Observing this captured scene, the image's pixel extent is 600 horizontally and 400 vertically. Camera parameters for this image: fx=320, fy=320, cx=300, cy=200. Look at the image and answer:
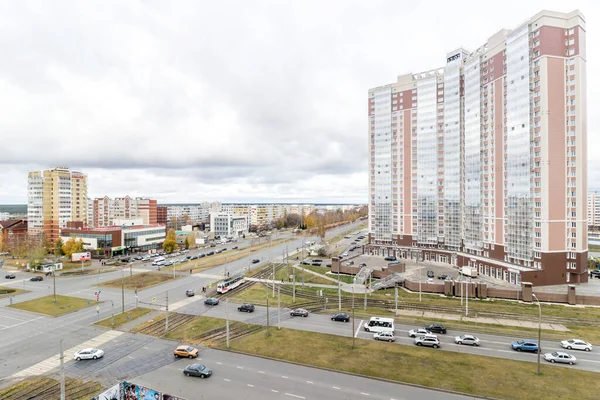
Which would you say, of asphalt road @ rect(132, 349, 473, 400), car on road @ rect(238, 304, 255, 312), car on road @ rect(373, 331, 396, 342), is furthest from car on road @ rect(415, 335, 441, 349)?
car on road @ rect(238, 304, 255, 312)

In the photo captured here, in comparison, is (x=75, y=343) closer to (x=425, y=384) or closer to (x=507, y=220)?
(x=425, y=384)

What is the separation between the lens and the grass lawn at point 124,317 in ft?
160

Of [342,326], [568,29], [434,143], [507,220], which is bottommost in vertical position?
[342,326]

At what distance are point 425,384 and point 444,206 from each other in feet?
229

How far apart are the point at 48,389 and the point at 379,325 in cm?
3858

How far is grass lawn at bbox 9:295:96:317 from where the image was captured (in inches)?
2183

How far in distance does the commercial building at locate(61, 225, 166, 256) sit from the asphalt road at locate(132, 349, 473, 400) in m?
93.7

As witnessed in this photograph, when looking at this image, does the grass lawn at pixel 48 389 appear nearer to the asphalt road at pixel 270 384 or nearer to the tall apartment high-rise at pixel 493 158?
the asphalt road at pixel 270 384

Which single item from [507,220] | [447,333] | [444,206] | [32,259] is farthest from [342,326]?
[32,259]

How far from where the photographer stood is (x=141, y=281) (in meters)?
76.4

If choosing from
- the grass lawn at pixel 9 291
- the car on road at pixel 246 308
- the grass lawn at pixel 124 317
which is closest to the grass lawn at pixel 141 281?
the grass lawn at pixel 9 291

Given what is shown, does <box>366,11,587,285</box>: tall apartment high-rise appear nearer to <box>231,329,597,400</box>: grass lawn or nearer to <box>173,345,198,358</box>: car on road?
<box>231,329,597,400</box>: grass lawn

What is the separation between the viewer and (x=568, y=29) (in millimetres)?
64750

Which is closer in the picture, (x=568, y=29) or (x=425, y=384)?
(x=425, y=384)
